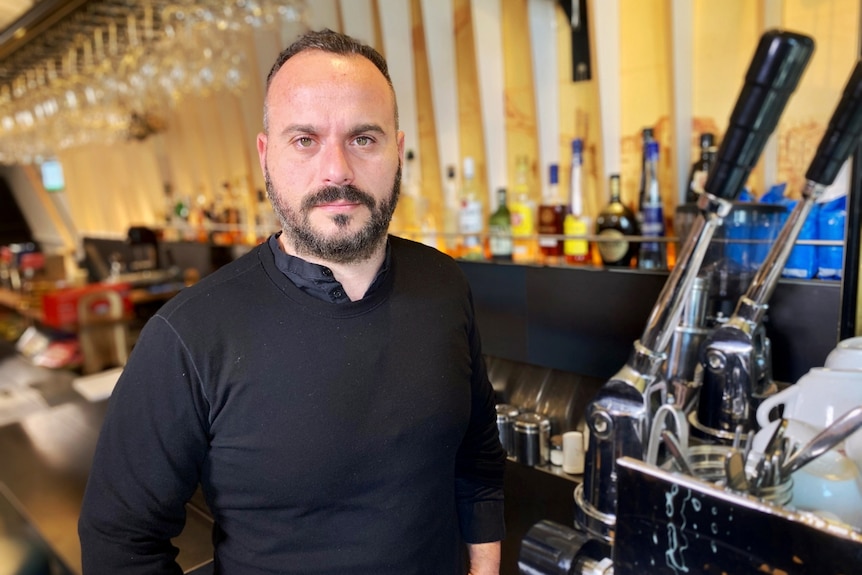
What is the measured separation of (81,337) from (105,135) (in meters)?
1.59

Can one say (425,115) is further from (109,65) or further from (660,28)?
(109,65)

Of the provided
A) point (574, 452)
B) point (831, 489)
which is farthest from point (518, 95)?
point (831, 489)

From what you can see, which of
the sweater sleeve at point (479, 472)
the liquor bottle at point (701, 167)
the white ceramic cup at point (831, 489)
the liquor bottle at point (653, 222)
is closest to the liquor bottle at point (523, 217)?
the liquor bottle at point (653, 222)

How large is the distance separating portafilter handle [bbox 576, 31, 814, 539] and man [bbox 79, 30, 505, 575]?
0.23m

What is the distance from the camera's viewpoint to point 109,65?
272 centimetres

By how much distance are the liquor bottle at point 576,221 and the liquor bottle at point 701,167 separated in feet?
0.89

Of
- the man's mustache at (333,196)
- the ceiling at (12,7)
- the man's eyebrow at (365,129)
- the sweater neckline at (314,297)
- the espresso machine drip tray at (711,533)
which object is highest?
the ceiling at (12,7)

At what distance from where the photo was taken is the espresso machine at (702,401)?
0.55m

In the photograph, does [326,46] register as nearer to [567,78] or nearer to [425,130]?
[567,78]

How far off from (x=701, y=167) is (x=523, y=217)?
51 cm

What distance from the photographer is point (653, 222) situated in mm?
1484

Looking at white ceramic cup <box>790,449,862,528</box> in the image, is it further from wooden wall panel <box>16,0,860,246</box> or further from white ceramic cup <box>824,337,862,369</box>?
wooden wall panel <box>16,0,860,246</box>

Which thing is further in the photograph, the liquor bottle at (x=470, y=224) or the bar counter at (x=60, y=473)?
the liquor bottle at (x=470, y=224)

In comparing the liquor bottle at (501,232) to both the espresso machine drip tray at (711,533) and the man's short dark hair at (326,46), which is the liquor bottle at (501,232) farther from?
the espresso machine drip tray at (711,533)
